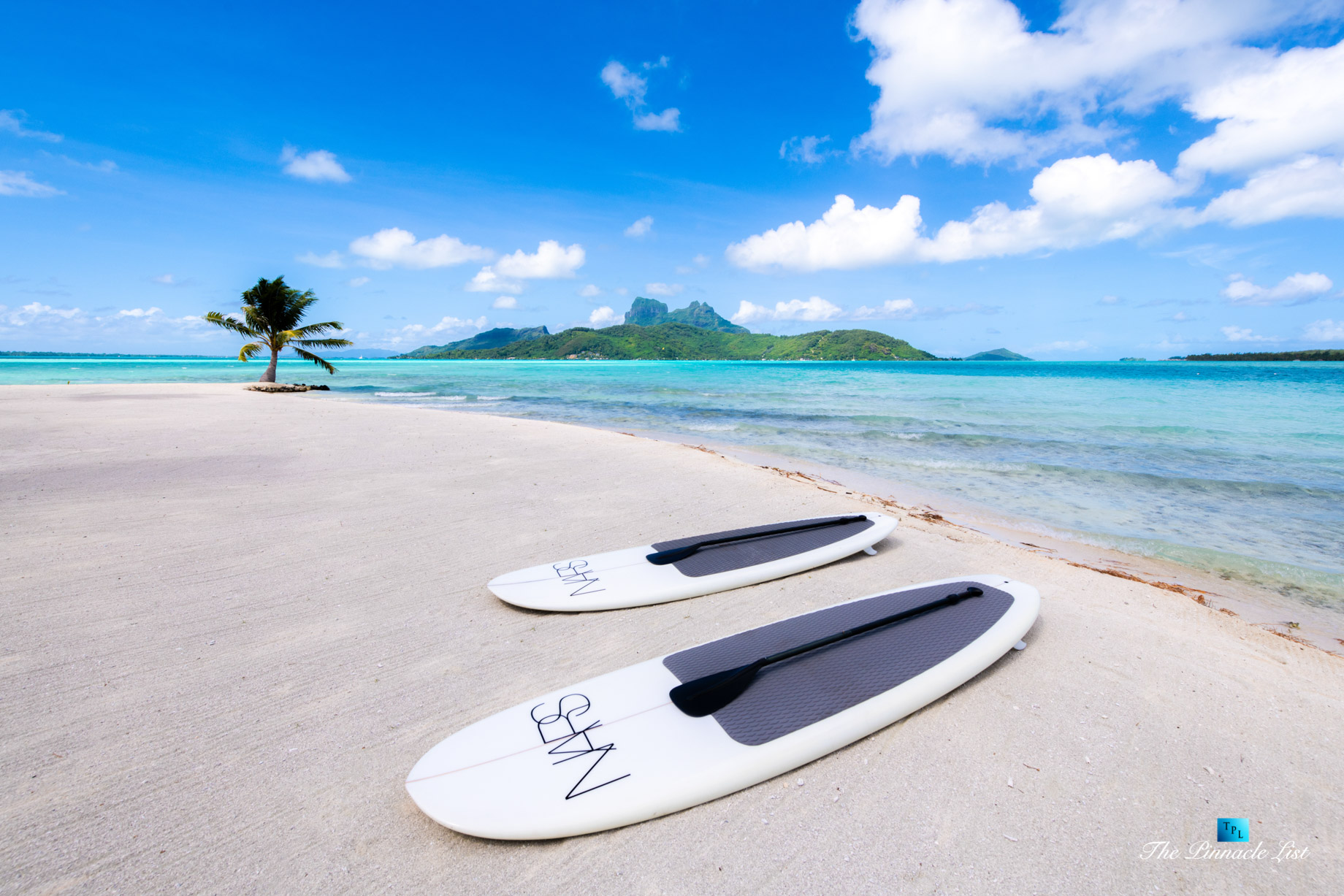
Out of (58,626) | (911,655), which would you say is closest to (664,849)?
(911,655)

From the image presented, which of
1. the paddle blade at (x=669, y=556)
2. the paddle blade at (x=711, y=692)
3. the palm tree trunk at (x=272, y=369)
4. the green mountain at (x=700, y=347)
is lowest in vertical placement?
the paddle blade at (x=711, y=692)

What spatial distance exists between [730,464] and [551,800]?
673 cm

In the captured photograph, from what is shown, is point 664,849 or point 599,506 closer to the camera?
point 664,849

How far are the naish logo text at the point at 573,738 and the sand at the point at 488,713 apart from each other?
0.60ft

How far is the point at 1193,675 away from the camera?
3.05 meters

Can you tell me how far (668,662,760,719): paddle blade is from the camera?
8.11 feet

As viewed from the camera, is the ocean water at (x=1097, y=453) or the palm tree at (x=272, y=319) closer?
the ocean water at (x=1097, y=453)

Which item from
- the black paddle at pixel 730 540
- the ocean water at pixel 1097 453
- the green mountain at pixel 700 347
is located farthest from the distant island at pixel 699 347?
the black paddle at pixel 730 540

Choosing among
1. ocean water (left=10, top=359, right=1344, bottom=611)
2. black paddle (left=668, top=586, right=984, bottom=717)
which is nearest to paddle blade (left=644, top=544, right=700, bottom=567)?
black paddle (left=668, top=586, right=984, bottom=717)

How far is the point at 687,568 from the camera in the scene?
13.4 ft

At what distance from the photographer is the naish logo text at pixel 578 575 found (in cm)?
372

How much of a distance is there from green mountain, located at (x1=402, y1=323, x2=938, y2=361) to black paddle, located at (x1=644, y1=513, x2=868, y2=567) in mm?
131540

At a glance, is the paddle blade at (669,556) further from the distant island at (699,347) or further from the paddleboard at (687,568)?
the distant island at (699,347)

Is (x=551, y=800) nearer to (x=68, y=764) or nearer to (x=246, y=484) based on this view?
(x=68, y=764)
